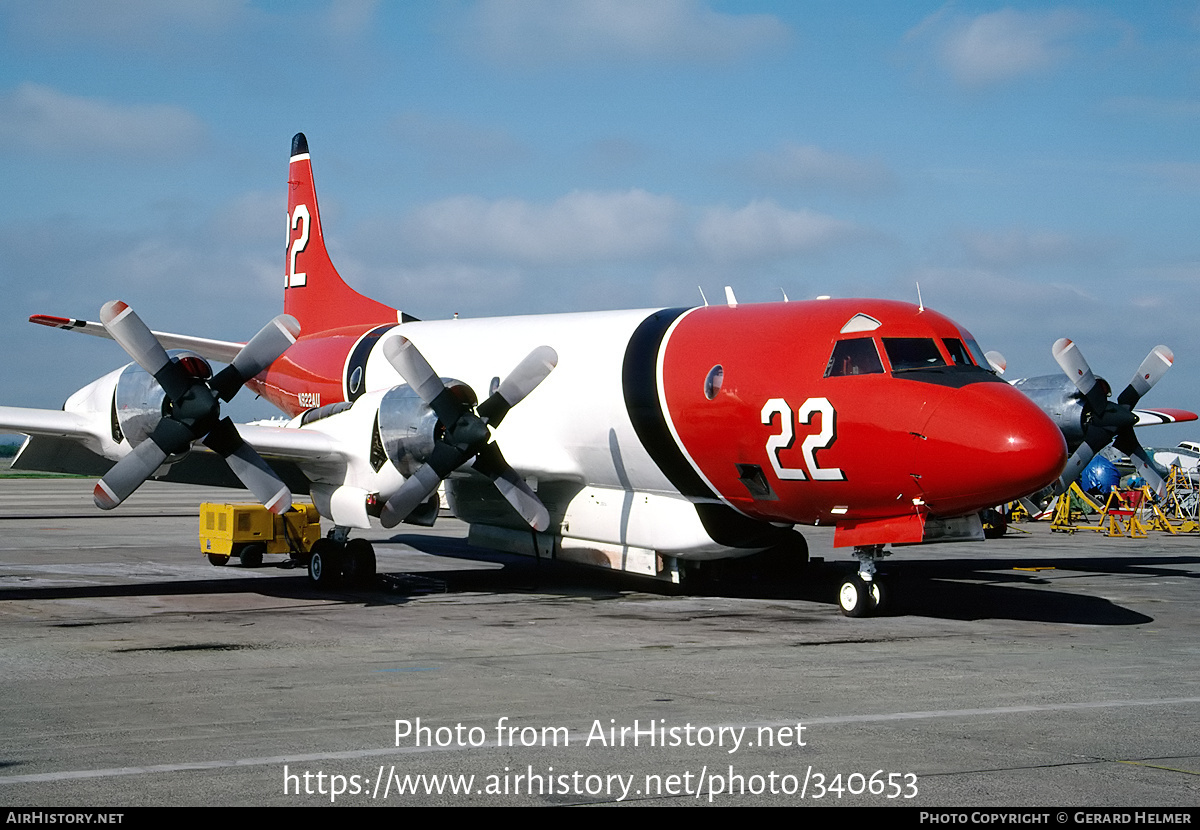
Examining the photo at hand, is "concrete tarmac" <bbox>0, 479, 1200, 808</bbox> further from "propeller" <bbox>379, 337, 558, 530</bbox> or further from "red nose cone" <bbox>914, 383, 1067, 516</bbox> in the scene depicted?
"red nose cone" <bbox>914, 383, 1067, 516</bbox>

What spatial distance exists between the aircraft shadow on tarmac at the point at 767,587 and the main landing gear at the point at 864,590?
0.27 meters

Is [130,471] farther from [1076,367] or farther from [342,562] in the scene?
[1076,367]

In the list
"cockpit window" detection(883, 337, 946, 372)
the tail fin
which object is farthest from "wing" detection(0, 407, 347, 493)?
"cockpit window" detection(883, 337, 946, 372)

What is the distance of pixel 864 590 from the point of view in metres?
15.5

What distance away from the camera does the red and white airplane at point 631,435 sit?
1446cm

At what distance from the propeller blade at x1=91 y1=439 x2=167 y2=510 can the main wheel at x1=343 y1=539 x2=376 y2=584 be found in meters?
3.34

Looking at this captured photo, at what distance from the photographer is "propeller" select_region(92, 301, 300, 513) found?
637 inches

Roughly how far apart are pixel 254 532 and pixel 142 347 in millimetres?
6497

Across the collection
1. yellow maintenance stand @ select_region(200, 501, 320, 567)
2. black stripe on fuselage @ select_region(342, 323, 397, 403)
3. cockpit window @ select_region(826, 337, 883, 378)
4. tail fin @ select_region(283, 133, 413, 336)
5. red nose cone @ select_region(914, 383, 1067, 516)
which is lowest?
yellow maintenance stand @ select_region(200, 501, 320, 567)

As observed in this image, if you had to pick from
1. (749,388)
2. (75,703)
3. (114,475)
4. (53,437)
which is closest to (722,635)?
(749,388)

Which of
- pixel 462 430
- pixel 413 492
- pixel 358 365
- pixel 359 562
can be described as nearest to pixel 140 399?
pixel 413 492
